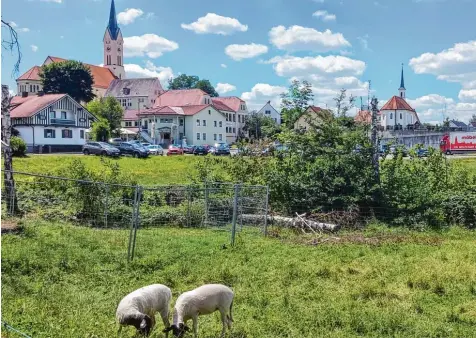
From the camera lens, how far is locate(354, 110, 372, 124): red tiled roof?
61.2 ft

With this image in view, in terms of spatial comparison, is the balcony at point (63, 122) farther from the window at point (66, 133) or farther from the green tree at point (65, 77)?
the green tree at point (65, 77)

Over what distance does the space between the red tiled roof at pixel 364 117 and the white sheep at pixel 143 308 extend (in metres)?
14.0

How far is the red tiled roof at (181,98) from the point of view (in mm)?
77062

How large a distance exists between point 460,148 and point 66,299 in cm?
6012

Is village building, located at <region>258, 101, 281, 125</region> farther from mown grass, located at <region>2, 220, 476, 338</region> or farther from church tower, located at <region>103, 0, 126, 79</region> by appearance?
mown grass, located at <region>2, 220, 476, 338</region>

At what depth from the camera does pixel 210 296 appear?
600 cm

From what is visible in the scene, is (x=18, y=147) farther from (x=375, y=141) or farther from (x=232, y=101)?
(x=232, y=101)

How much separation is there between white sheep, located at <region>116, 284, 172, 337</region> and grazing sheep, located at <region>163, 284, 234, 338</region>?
23 cm

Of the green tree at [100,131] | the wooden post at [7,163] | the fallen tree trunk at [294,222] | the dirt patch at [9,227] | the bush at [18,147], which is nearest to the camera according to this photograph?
the dirt patch at [9,227]

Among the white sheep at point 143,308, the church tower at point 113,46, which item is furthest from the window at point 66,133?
the church tower at point 113,46

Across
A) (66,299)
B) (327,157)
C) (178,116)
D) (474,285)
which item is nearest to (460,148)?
(178,116)

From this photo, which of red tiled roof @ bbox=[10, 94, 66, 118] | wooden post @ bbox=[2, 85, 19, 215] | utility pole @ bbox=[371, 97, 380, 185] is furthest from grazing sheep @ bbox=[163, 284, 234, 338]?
red tiled roof @ bbox=[10, 94, 66, 118]

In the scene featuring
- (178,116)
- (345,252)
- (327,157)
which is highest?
(178,116)

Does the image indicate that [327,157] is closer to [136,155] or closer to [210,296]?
[210,296]
